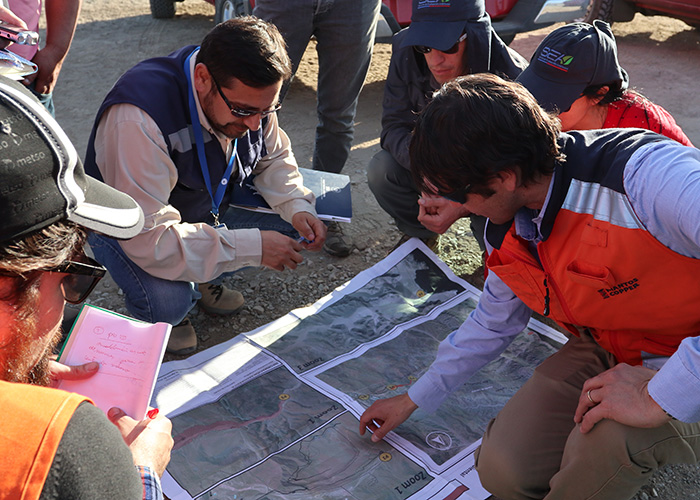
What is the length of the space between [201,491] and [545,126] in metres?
1.40

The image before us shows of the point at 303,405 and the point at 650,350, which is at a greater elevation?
the point at 650,350

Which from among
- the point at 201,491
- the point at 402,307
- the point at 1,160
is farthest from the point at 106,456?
the point at 402,307

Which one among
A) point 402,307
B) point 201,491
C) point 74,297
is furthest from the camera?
point 402,307

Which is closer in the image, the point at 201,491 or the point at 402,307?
the point at 201,491

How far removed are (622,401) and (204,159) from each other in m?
1.60

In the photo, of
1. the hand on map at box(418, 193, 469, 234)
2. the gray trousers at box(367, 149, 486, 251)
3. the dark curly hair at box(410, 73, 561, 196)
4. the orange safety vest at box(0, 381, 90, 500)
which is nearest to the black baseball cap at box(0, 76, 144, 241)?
the orange safety vest at box(0, 381, 90, 500)

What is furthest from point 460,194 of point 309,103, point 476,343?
point 309,103

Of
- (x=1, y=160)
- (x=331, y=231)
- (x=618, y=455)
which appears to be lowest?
(x=331, y=231)

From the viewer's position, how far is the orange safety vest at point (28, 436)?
2.58 ft

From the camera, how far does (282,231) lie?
2836 millimetres

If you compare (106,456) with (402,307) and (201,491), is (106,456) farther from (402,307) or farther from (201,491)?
(402,307)

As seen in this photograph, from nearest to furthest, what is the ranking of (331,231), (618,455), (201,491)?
(618,455) → (201,491) → (331,231)

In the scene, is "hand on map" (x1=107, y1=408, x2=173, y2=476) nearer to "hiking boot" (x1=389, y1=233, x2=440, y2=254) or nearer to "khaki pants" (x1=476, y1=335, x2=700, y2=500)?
"khaki pants" (x1=476, y1=335, x2=700, y2=500)

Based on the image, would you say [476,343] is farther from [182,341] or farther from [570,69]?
[182,341]
